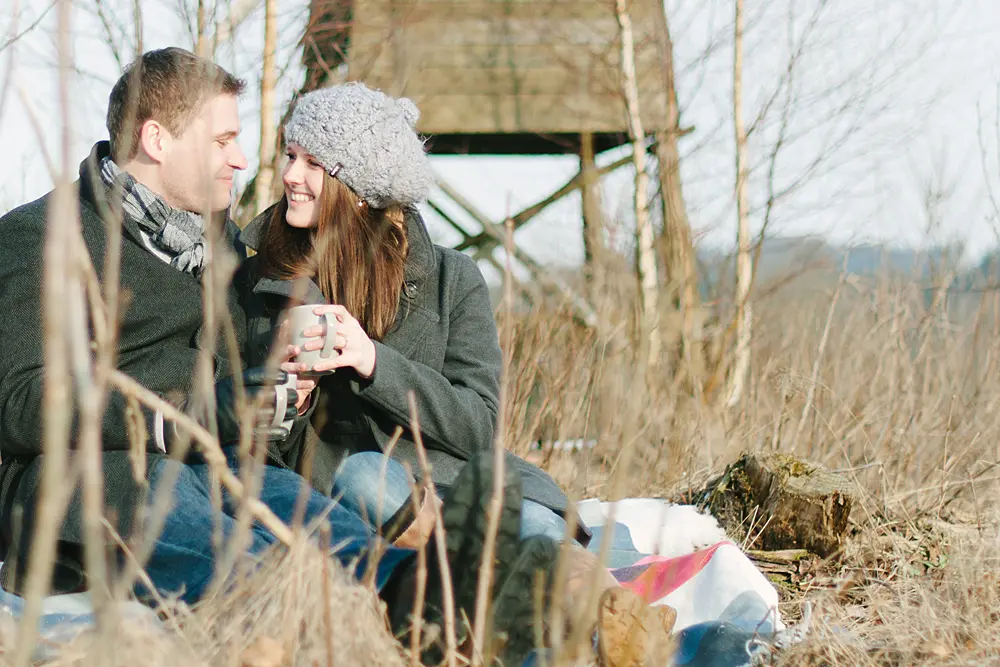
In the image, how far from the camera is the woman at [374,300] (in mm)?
2541

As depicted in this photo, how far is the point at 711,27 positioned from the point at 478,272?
3.61m

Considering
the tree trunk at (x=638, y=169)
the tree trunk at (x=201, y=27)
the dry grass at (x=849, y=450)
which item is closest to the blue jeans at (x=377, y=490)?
the dry grass at (x=849, y=450)

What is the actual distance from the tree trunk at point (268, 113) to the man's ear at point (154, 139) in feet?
5.42

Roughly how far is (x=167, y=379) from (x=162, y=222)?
1.28 ft

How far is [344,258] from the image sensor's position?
2646 mm

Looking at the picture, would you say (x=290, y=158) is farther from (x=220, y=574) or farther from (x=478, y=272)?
(x=220, y=574)

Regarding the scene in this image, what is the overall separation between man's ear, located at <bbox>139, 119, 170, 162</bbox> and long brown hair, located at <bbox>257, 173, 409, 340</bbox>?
1.05ft

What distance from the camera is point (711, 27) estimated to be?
593 cm

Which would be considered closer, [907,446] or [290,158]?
[290,158]

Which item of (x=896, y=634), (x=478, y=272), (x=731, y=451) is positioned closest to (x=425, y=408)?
(x=478, y=272)

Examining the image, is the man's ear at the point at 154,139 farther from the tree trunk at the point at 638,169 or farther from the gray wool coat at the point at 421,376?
the tree trunk at the point at 638,169

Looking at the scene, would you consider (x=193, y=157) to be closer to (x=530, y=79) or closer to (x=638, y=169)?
(x=638, y=169)

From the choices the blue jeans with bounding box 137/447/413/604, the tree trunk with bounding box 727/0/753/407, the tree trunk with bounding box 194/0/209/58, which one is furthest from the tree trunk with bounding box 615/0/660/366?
the blue jeans with bounding box 137/447/413/604

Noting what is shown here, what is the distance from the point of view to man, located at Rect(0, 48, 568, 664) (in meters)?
1.83
